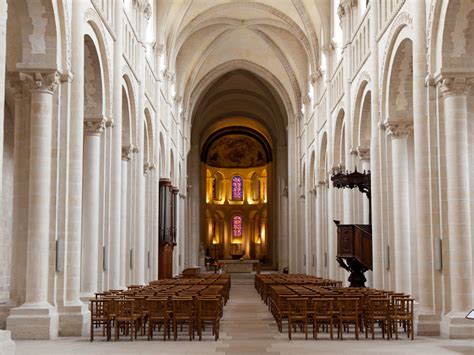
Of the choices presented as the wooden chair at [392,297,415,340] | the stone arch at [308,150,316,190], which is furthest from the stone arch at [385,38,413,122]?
the stone arch at [308,150,316,190]

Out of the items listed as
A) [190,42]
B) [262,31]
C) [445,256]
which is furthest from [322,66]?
[445,256]

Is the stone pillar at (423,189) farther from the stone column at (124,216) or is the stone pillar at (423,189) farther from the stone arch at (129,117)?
the stone arch at (129,117)

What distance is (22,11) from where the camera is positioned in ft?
48.5

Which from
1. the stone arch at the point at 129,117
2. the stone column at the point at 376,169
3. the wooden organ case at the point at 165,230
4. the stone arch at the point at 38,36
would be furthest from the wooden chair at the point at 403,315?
the wooden organ case at the point at 165,230

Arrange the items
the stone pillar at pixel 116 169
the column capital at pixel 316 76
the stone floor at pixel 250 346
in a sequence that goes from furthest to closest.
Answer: the column capital at pixel 316 76 < the stone pillar at pixel 116 169 < the stone floor at pixel 250 346

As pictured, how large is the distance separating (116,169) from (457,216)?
10.2 meters

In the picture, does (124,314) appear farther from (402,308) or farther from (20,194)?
(402,308)

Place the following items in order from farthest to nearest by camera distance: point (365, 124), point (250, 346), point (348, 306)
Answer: point (365, 124) → point (348, 306) → point (250, 346)

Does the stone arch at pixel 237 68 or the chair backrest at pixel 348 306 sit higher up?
the stone arch at pixel 237 68

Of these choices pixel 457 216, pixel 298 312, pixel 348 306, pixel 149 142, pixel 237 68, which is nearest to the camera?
pixel 348 306

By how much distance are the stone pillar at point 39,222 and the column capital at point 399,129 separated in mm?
10018

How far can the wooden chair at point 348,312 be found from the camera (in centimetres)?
1455

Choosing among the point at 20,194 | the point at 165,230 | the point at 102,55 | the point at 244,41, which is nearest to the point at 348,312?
the point at 20,194

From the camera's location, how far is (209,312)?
15.2 m
